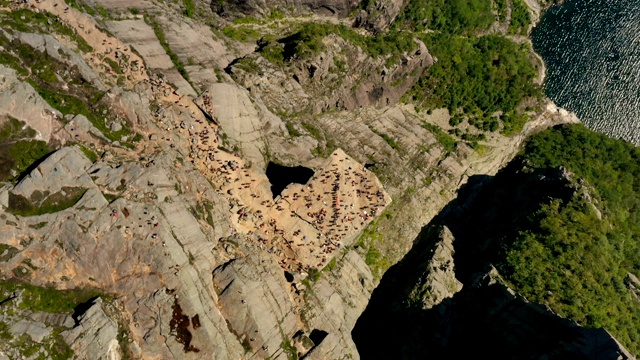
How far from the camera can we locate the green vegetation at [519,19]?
346 feet

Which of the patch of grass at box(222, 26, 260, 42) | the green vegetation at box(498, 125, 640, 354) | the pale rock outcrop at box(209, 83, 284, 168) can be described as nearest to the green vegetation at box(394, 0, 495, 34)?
the green vegetation at box(498, 125, 640, 354)

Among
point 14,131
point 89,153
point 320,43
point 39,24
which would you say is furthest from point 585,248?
point 39,24

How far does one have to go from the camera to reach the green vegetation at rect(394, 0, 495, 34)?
316ft

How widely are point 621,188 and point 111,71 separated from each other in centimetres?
7412

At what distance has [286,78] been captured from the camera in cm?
7100

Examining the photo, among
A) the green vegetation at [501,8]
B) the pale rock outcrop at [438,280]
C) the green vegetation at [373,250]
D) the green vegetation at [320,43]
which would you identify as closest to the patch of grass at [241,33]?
the green vegetation at [320,43]

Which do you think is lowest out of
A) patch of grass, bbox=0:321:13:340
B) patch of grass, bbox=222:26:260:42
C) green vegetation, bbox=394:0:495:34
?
patch of grass, bbox=0:321:13:340

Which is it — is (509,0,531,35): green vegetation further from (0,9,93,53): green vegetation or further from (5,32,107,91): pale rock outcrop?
(5,32,107,91): pale rock outcrop

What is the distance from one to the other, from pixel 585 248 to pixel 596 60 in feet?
172

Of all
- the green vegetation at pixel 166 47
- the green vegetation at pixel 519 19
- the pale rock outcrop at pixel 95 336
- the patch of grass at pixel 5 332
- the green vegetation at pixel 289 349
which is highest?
the green vegetation at pixel 519 19

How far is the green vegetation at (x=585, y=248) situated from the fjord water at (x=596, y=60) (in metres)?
15.2

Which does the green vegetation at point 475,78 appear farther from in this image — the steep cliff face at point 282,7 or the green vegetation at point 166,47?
the green vegetation at point 166,47

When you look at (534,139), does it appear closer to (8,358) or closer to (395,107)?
(395,107)

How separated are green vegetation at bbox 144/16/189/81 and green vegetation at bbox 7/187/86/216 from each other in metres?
24.1
